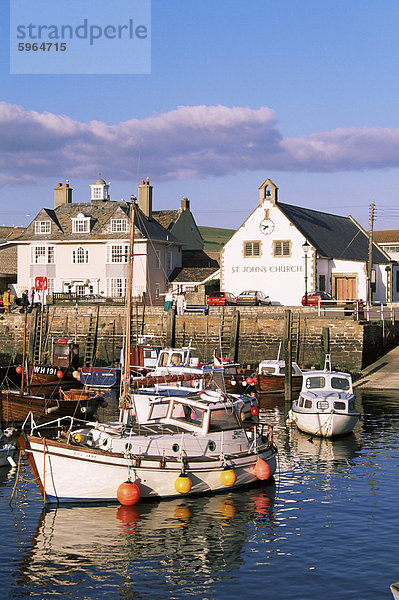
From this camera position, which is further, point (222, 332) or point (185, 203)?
point (185, 203)

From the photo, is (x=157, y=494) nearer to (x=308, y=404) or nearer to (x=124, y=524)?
(x=124, y=524)

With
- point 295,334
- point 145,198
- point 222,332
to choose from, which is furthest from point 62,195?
point 295,334

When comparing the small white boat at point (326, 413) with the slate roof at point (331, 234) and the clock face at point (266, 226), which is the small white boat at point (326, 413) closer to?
the slate roof at point (331, 234)

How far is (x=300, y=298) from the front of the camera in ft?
200

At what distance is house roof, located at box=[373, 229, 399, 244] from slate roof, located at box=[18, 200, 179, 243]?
3237 centimetres

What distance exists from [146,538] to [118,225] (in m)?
51.0

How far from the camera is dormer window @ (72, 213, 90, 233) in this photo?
2702 inches

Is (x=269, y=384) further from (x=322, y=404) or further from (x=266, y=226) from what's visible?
(x=266, y=226)

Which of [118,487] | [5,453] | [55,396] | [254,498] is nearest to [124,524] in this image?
[118,487]

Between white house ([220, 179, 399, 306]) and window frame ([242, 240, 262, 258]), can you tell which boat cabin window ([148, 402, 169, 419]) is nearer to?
white house ([220, 179, 399, 306])

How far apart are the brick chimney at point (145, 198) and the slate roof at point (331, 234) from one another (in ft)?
44.7

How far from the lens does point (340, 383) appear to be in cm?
3250

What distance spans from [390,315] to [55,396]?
89.7 feet

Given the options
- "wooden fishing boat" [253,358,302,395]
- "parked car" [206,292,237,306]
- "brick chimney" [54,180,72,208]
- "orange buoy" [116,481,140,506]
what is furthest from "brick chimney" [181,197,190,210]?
"orange buoy" [116,481,140,506]
